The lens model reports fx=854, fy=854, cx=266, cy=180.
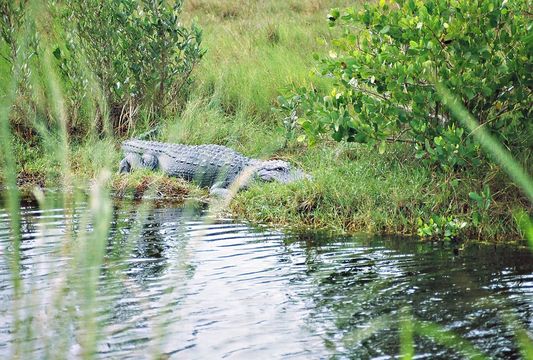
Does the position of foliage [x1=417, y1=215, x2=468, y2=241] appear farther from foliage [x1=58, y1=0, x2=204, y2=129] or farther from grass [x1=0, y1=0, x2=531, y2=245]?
foliage [x1=58, y1=0, x2=204, y2=129]

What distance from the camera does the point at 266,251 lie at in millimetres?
5715

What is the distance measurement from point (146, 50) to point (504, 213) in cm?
494

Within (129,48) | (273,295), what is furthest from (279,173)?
(273,295)

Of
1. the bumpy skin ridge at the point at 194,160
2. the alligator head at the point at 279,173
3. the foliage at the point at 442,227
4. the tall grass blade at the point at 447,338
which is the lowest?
the tall grass blade at the point at 447,338

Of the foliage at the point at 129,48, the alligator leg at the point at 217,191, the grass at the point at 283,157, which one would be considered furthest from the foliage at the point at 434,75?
the foliage at the point at 129,48

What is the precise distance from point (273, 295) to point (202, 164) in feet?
12.2

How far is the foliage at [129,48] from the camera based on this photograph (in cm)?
941

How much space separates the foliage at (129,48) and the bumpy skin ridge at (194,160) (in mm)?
944

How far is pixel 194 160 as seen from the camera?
8320 mm

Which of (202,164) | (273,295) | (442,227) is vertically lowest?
(273,295)

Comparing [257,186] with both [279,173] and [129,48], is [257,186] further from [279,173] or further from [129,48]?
[129,48]

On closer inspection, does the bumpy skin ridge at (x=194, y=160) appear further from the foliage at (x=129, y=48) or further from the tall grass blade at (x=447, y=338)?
the tall grass blade at (x=447, y=338)

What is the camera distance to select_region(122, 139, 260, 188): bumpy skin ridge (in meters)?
8.10

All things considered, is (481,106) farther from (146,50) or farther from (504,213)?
(146,50)
